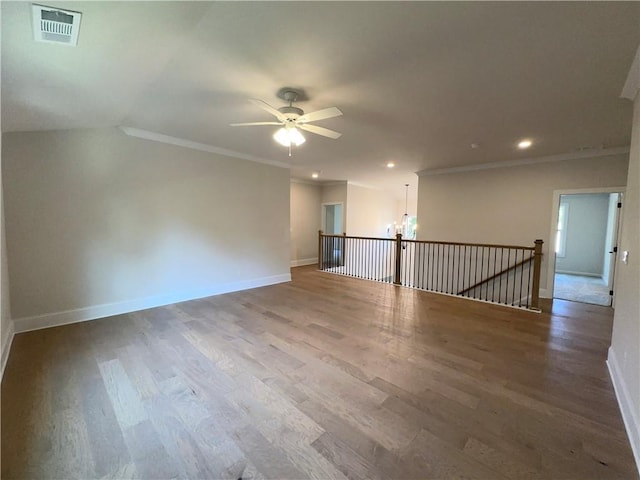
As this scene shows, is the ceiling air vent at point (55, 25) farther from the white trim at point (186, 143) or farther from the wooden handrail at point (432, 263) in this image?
the wooden handrail at point (432, 263)

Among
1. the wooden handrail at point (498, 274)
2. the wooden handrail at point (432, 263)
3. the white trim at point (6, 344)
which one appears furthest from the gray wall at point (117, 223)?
the wooden handrail at point (498, 274)

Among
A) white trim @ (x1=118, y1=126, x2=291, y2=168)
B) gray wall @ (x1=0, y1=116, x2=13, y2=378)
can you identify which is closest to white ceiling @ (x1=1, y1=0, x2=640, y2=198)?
white trim @ (x1=118, y1=126, x2=291, y2=168)

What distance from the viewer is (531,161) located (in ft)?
16.8

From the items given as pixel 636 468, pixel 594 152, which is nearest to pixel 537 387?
pixel 636 468

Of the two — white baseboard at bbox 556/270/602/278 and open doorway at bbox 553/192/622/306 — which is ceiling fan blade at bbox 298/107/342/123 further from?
white baseboard at bbox 556/270/602/278

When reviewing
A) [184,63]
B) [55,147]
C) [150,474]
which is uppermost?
[184,63]

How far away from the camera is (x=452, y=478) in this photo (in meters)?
1.41

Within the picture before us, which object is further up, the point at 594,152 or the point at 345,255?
the point at 594,152

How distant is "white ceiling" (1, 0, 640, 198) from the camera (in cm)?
160

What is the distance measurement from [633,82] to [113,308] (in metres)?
6.24

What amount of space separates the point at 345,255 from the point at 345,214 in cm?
128

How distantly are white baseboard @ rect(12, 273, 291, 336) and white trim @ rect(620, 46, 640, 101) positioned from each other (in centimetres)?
552

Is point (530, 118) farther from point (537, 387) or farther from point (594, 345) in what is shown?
point (537, 387)

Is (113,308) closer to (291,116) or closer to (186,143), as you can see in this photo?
(186,143)
